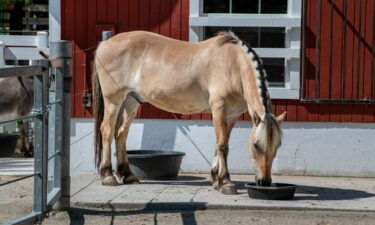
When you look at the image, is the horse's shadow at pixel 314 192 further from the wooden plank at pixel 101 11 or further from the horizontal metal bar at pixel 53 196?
the wooden plank at pixel 101 11

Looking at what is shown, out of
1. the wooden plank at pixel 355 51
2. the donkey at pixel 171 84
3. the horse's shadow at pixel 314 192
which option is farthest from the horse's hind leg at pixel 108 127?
the wooden plank at pixel 355 51

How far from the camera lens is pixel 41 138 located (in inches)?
234

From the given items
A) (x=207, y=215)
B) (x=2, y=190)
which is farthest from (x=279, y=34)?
(x=2, y=190)

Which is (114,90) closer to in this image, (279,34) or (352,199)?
(279,34)

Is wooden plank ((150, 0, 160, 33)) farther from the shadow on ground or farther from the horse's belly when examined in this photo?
the shadow on ground

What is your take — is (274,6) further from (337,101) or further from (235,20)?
(337,101)

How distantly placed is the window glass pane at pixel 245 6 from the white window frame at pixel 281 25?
0.11 meters

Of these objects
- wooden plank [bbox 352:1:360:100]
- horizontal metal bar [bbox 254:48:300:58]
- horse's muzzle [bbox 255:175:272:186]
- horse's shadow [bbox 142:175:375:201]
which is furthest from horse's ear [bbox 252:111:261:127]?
wooden plank [bbox 352:1:360:100]

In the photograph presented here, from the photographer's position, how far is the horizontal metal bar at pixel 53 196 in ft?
21.1

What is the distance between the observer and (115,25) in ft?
30.7

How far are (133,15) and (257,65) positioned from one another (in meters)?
2.20

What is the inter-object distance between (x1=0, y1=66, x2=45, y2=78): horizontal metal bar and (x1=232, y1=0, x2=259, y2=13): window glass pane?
3.78 m

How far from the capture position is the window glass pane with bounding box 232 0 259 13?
925 cm

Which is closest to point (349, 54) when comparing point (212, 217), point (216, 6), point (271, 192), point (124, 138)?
point (216, 6)
